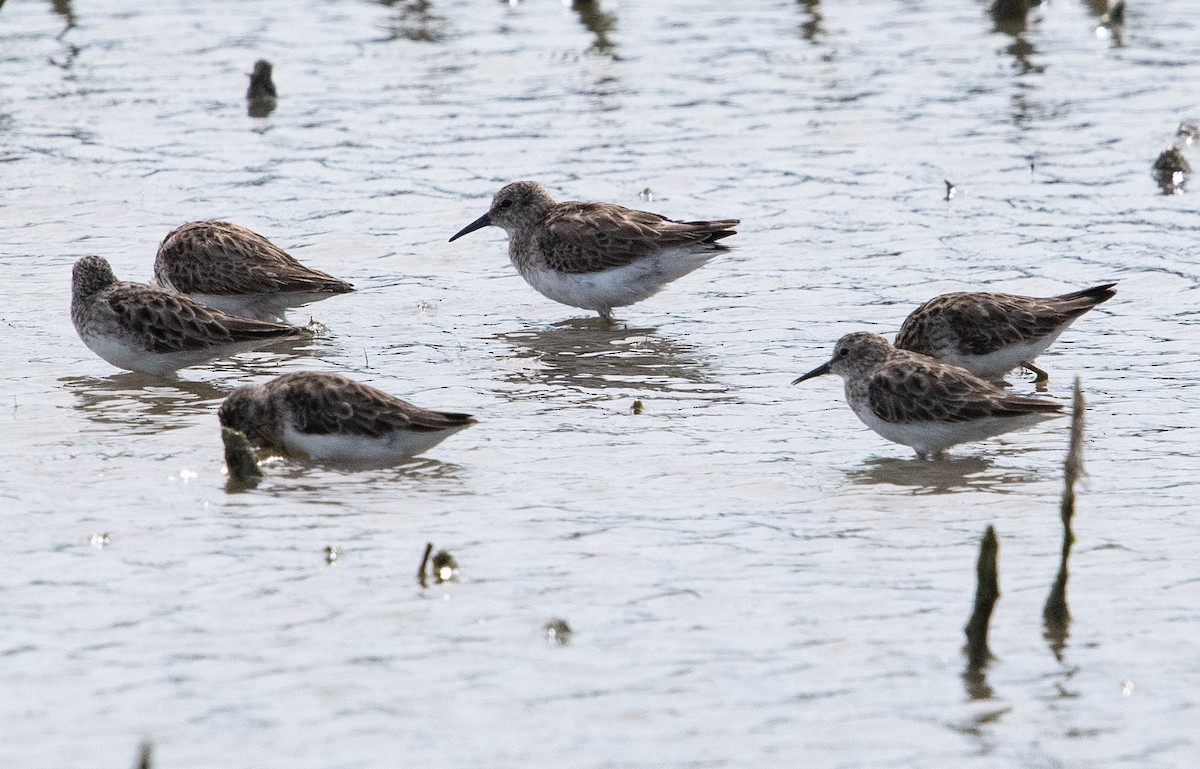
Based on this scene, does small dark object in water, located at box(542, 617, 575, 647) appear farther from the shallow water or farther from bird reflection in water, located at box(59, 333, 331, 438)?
bird reflection in water, located at box(59, 333, 331, 438)

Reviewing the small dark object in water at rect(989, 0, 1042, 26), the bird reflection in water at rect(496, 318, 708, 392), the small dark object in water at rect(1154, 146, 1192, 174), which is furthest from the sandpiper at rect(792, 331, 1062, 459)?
the small dark object in water at rect(989, 0, 1042, 26)

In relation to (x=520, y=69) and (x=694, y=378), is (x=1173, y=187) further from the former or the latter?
(x=520, y=69)

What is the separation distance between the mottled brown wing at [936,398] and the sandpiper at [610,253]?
3628 mm

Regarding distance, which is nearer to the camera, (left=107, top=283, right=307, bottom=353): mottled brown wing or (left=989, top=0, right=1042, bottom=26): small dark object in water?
(left=107, top=283, right=307, bottom=353): mottled brown wing

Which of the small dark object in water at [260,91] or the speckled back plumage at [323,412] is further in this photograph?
the small dark object in water at [260,91]

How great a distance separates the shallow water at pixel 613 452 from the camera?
748 cm

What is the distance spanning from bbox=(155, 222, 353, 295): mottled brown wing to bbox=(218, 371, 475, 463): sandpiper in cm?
322

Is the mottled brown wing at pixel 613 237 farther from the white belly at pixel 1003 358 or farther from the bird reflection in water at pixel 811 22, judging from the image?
the bird reflection in water at pixel 811 22

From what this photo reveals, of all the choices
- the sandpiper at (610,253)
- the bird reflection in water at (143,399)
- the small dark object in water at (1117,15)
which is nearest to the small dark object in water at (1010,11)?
the small dark object in water at (1117,15)

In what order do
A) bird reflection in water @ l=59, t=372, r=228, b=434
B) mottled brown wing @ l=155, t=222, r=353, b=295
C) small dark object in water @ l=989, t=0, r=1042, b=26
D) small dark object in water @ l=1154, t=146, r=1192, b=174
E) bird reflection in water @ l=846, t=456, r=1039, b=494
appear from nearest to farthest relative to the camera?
1. bird reflection in water @ l=846, t=456, r=1039, b=494
2. bird reflection in water @ l=59, t=372, r=228, b=434
3. mottled brown wing @ l=155, t=222, r=353, b=295
4. small dark object in water @ l=1154, t=146, r=1192, b=174
5. small dark object in water @ l=989, t=0, r=1042, b=26

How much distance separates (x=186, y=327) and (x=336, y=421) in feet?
8.31

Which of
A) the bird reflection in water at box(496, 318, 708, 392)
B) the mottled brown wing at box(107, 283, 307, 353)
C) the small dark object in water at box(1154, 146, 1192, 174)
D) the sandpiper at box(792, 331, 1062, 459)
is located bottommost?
the bird reflection in water at box(496, 318, 708, 392)

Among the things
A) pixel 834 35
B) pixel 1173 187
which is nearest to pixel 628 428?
pixel 1173 187

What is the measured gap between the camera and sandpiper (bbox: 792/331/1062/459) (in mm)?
10781
